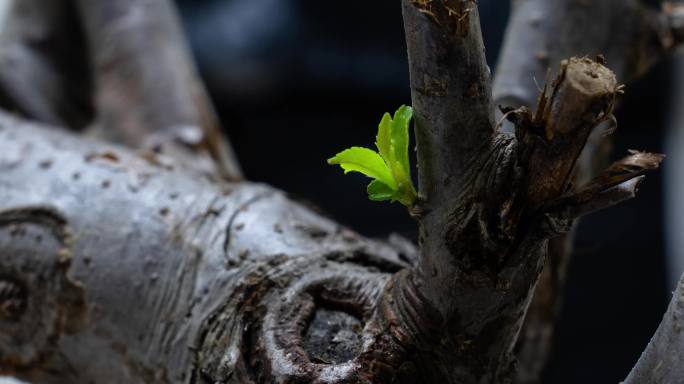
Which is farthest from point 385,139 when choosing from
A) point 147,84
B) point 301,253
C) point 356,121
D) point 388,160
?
point 356,121

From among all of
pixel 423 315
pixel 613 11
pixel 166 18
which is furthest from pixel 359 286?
pixel 166 18

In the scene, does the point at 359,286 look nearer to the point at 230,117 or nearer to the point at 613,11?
the point at 613,11

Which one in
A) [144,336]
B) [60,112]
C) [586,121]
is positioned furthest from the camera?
[60,112]

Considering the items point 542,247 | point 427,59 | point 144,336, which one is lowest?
point 144,336

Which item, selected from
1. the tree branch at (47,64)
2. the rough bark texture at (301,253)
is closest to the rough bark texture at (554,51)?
the rough bark texture at (301,253)

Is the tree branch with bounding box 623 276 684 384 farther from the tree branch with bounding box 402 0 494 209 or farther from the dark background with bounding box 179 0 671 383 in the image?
the dark background with bounding box 179 0 671 383
